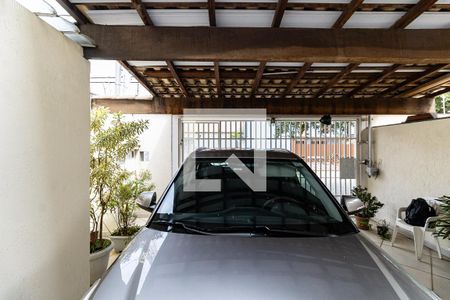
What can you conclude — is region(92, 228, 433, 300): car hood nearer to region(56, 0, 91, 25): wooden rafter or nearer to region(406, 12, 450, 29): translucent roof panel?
region(56, 0, 91, 25): wooden rafter

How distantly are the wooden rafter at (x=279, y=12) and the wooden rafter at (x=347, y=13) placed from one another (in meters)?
0.53

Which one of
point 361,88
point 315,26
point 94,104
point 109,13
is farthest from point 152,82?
point 361,88

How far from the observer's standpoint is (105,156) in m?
3.53

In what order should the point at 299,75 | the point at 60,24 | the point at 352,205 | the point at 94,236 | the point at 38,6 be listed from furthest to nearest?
the point at 299,75, the point at 94,236, the point at 352,205, the point at 60,24, the point at 38,6

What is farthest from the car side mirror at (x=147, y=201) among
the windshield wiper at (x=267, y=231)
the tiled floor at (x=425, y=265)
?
the tiled floor at (x=425, y=265)

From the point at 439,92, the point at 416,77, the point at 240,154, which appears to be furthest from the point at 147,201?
the point at 439,92

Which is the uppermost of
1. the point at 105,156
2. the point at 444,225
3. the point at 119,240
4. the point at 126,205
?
the point at 105,156

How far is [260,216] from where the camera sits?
187 cm

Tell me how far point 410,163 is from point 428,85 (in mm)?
1407

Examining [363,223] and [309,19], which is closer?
[309,19]

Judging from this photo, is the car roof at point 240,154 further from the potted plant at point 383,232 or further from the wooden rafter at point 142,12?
the potted plant at point 383,232

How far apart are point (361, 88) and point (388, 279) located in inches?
178

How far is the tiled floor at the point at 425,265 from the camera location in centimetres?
320

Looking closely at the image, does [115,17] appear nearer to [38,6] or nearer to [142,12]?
[142,12]
